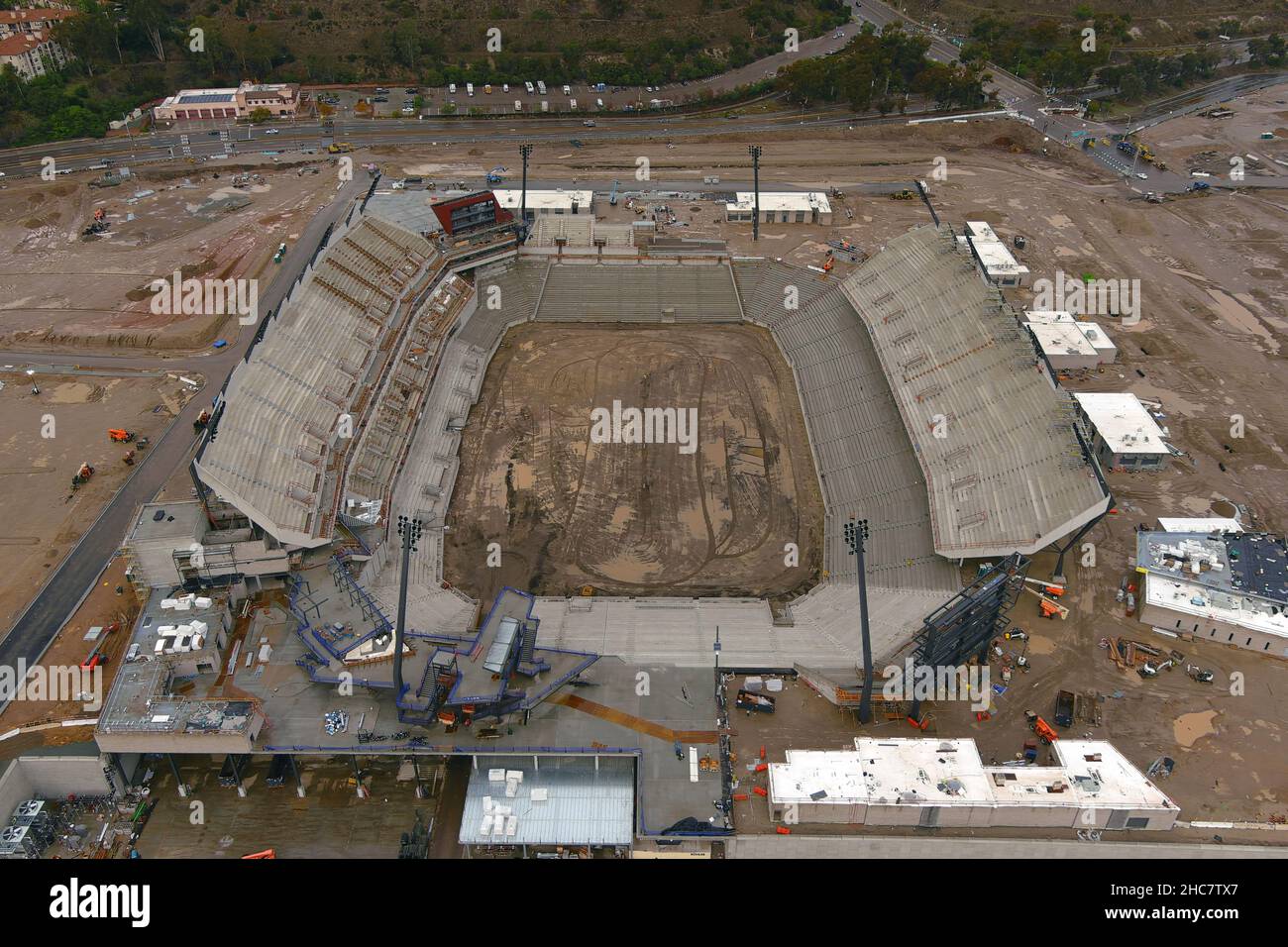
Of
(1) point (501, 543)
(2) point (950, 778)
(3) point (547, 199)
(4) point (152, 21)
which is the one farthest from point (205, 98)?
(2) point (950, 778)

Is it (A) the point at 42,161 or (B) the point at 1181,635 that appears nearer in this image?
(B) the point at 1181,635

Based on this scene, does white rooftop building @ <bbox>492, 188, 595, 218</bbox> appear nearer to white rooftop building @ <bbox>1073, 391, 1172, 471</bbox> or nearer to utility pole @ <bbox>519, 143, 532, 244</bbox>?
utility pole @ <bbox>519, 143, 532, 244</bbox>

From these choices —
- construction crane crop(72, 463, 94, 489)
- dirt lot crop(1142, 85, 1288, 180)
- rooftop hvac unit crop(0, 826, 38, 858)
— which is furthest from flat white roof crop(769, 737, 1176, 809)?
dirt lot crop(1142, 85, 1288, 180)

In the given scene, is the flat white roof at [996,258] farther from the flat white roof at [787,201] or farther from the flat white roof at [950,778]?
the flat white roof at [950,778]

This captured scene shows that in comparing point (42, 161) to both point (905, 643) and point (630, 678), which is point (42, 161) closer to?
point (630, 678)
